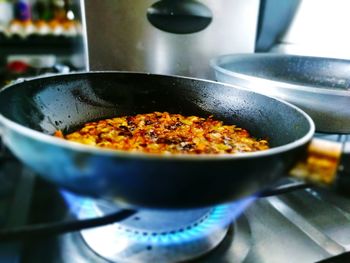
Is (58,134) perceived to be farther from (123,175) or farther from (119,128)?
(123,175)

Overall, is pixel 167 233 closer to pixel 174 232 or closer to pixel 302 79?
pixel 174 232

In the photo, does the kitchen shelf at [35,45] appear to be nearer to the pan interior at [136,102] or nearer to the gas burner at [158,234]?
the pan interior at [136,102]

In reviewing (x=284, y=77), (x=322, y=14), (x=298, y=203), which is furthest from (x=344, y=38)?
(x=298, y=203)

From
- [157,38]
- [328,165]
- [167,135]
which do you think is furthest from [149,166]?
[157,38]

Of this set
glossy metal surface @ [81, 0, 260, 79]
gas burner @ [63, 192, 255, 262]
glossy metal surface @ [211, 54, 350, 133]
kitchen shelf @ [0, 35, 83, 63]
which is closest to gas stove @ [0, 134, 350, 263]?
gas burner @ [63, 192, 255, 262]

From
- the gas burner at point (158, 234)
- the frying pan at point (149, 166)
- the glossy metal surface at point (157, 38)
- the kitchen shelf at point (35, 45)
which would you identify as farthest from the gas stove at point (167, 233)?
the kitchen shelf at point (35, 45)

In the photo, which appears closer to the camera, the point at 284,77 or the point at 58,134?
the point at 58,134
